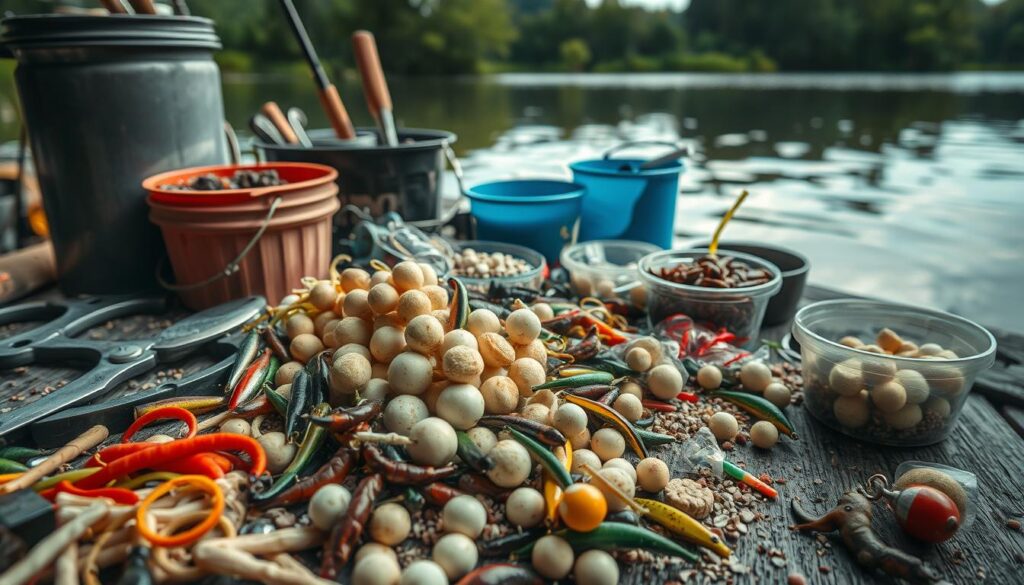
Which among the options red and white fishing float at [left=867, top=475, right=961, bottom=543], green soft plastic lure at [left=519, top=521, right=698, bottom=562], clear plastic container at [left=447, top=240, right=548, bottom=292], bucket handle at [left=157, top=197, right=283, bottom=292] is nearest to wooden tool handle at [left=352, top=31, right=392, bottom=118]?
clear plastic container at [left=447, top=240, right=548, bottom=292]

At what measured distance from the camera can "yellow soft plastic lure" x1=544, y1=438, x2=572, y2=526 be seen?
980 millimetres

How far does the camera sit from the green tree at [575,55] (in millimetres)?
35188

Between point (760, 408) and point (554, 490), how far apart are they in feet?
1.80

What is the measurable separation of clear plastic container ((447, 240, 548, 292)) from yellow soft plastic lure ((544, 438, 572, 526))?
574mm

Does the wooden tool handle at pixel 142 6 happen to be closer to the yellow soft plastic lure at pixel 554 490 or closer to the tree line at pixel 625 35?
the yellow soft plastic lure at pixel 554 490

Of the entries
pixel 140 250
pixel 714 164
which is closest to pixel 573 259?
pixel 140 250

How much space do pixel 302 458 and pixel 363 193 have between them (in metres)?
1.23

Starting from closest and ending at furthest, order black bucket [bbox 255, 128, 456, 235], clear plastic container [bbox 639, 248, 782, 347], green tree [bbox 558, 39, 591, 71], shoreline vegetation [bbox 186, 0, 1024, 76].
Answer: clear plastic container [bbox 639, 248, 782, 347] → black bucket [bbox 255, 128, 456, 235] → shoreline vegetation [bbox 186, 0, 1024, 76] → green tree [bbox 558, 39, 591, 71]

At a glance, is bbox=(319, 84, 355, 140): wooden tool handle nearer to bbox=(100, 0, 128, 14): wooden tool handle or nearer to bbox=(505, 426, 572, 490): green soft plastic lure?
bbox=(100, 0, 128, 14): wooden tool handle

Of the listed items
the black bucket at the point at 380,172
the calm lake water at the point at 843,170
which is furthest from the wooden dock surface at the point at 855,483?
the calm lake water at the point at 843,170

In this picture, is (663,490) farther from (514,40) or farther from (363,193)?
(514,40)

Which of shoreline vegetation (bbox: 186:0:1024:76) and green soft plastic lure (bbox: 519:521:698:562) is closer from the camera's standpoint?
green soft plastic lure (bbox: 519:521:698:562)

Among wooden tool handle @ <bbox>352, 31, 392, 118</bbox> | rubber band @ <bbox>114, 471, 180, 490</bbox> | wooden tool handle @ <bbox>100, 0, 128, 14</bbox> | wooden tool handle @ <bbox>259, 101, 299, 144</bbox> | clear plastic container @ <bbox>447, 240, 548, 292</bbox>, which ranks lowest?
rubber band @ <bbox>114, 471, 180, 490</bbox>

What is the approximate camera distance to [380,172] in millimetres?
2102
